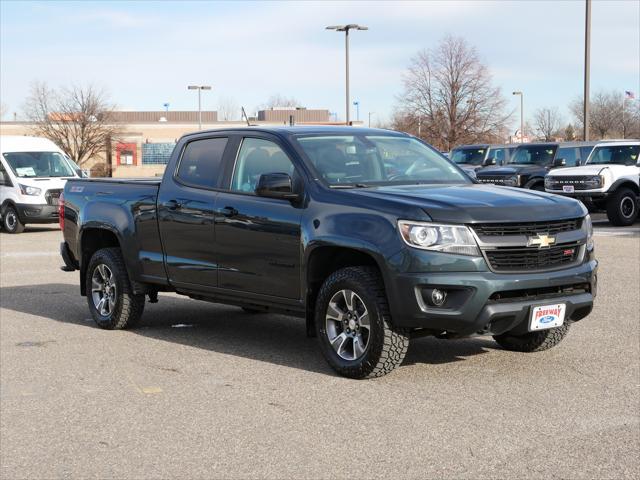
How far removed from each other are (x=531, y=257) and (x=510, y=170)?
2115 cm

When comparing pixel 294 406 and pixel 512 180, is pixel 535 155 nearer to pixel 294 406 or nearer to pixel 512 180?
pixel 512 180

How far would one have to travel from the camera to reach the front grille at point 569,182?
2317 cm

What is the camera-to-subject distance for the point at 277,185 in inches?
296

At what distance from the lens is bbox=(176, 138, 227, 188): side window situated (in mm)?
8625

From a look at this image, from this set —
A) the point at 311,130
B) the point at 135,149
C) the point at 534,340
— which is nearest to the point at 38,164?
the point at 311,130

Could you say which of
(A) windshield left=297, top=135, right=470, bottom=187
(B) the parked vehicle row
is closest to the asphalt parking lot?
(A) windshield left=297, top=135, right=470, bottom=187

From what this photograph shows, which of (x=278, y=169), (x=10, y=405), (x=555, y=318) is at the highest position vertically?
(x=278, y=169)

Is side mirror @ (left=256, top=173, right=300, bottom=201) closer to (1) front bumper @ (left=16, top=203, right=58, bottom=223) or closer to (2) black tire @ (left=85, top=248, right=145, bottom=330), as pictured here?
(2) black tire @ (left=85, top=248, right=145, bottom=330)

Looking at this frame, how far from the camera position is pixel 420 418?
6.12 m

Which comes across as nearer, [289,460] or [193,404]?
[289,460]

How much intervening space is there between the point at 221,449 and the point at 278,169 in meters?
3.00

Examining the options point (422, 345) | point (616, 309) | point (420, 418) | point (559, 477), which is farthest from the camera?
point (616, 309)

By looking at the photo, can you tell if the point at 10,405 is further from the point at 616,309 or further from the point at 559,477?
the point at 616,309

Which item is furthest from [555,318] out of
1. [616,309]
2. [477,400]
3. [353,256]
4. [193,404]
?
[616,309]
